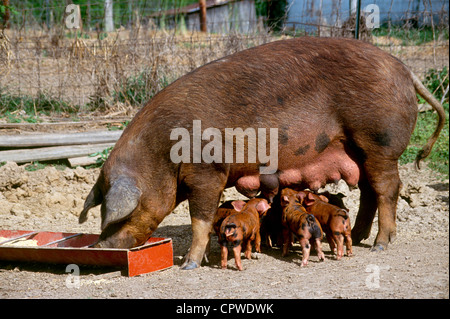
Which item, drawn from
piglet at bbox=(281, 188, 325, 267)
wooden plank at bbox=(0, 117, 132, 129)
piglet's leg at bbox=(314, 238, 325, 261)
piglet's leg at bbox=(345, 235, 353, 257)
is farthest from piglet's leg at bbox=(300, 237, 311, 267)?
wooden plank at bbox=(0, 117, 132, 129)

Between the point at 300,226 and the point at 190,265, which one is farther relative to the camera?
the point at 190,265

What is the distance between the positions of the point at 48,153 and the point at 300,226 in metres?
4.25

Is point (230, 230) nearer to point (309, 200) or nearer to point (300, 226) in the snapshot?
point (300, 226)

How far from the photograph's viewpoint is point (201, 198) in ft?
16.6

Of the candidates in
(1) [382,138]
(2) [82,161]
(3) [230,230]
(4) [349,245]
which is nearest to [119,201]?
(3) [230,230]

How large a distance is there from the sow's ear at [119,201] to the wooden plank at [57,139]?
3.36 meters

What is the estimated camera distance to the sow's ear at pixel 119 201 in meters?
4.80

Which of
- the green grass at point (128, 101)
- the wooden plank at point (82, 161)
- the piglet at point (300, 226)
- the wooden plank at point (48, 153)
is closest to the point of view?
the piglet at point (300, 226)

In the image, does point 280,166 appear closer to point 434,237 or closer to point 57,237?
point 434,237

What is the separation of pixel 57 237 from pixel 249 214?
1.97m

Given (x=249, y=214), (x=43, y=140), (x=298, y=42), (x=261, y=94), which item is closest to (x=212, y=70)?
(x=261, y=94)

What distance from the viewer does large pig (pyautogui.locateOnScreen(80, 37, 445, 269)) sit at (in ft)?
16.4

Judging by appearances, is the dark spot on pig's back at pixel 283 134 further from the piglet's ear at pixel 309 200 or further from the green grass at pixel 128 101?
the green grass at pixel 128 101

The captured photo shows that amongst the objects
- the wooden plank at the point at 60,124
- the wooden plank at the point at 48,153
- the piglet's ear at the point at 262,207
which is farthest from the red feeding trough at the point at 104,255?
the wooden plank at the point at 60,124
